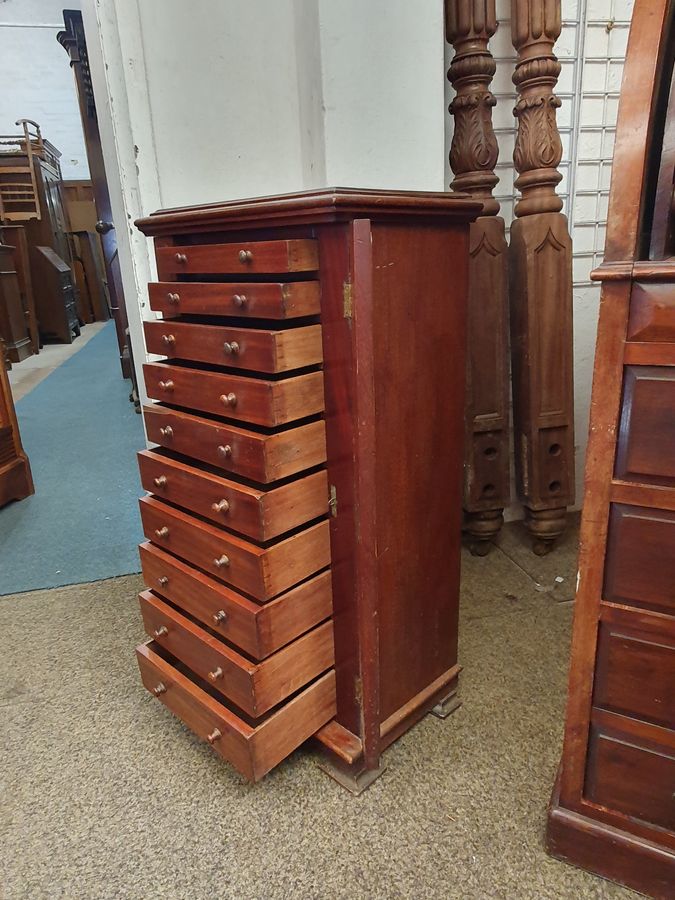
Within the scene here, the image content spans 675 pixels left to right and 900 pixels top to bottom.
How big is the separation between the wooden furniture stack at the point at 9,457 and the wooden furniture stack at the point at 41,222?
407 cm

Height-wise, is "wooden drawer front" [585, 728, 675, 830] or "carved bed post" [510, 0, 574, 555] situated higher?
"carved bed post" [510, 0, 574, 555]

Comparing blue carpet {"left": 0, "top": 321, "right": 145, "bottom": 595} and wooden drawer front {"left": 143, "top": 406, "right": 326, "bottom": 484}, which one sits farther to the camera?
blue carpet {"left": 0, "top": 321, "right": 145, "bottom": 595}

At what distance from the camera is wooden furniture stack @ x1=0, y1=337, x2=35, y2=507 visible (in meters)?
2.31

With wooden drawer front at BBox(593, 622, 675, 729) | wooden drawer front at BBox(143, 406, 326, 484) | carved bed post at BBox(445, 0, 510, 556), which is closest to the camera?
wooden drawer front at BBox(593, 622, 675, 729)

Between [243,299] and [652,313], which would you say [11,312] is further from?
[652,313]

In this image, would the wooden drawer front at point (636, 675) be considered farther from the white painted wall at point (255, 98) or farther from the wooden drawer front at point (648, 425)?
the white painted wall at point (255, 98)

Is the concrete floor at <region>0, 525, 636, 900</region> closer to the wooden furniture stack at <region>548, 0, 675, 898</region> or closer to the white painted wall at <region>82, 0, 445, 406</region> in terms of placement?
the wooden furniture stack at <region>548, 0, 675, 898</region>

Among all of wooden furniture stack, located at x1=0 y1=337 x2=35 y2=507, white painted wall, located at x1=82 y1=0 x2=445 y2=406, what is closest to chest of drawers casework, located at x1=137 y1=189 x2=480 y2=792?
white painted wall, located at x1=82 y1=0 x2=445 y2=406

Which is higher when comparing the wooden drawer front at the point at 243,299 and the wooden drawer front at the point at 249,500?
the wooden drawer front at the point at 243,299

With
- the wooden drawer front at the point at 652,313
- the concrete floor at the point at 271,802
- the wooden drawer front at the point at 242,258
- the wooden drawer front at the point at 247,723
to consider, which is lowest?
the concrete floor at the point at 271,802

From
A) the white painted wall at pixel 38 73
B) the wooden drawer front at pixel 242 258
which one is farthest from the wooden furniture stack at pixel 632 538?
the white painted wall at pixel 38 73

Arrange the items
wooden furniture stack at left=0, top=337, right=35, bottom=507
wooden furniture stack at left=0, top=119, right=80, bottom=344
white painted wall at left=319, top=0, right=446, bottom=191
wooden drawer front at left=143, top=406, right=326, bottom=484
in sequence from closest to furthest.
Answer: wooden drawer front at left=143, top=406, right=326, bottom=484, white painted wall at left=319, top=0, right=446, bottom=191, wooden furniture stack at left=0, top=337, right=35, bottom=507, wooden furniture stack at left=0, top=119, right=80, bottom=344

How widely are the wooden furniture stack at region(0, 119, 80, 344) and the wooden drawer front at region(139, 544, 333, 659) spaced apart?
5.68 meters

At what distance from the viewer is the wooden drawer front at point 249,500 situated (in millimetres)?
925
